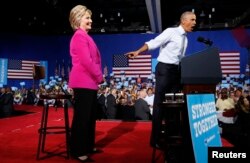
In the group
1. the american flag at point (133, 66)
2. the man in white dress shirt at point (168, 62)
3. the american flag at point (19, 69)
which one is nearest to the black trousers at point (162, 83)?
the man in white dress shirt at point (168, 62)

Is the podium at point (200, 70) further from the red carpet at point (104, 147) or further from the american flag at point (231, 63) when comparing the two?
the american flag at point (231, 63)

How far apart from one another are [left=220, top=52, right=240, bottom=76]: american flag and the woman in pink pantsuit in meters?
10.4

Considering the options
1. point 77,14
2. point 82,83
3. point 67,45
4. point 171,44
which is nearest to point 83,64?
point 82,83

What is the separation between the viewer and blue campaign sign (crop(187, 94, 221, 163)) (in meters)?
1.88

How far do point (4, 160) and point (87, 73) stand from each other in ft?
3.53

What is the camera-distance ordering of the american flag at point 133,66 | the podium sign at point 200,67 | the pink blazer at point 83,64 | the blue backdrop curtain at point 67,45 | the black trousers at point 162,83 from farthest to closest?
the american flag at point 133,66, the blue backdrop curtain at point 67,45, the black trousers at point 162,83, the pink blazer at point 83,64, the podium sign at point 200,67

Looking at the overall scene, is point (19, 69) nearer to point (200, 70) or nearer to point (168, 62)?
point (168, 62)

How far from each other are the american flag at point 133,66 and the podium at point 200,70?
11378 millimetres

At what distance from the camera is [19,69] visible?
14.6 metres

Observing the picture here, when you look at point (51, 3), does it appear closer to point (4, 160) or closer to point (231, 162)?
point (4, 160)

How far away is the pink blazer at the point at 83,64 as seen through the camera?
2.75 metres

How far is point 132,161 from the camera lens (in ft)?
9.14

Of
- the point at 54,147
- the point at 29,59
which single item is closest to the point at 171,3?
the point at 29,59

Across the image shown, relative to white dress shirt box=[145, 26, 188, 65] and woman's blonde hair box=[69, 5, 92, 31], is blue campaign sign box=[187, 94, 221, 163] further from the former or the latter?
woman's blonde hair box=[69, 5, 92, 31]
